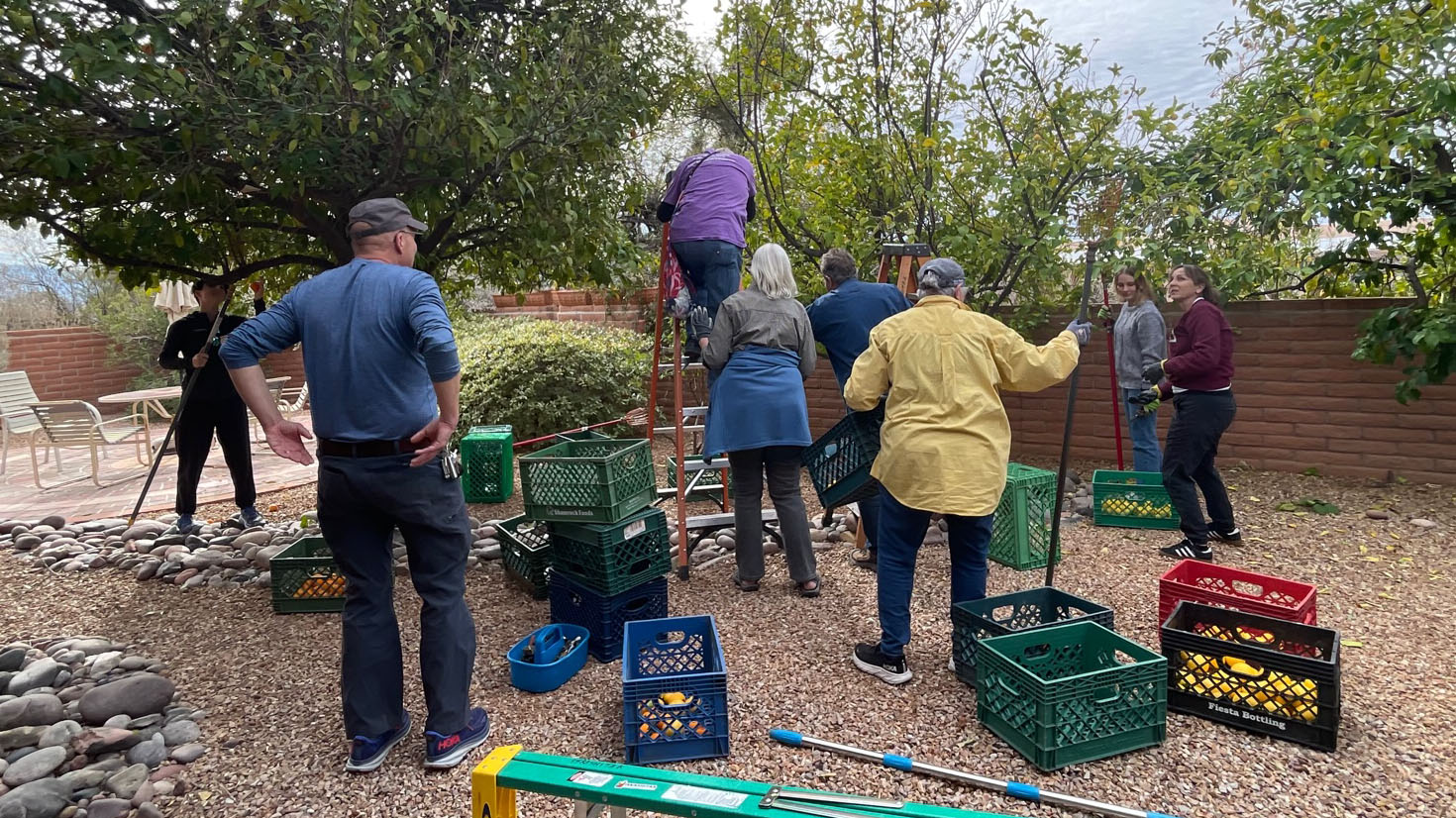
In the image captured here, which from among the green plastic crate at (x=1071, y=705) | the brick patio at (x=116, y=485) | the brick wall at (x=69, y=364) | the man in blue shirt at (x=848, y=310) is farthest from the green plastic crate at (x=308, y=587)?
the brick wall at (x=69, y=364)

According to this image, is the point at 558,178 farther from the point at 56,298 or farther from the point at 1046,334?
the point at 56,298

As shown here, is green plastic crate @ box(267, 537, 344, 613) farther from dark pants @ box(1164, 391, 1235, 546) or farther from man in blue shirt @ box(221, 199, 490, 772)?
dark pants @ box(1164, 391, 1235, 546)

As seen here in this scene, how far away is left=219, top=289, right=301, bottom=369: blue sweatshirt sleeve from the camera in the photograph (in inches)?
115

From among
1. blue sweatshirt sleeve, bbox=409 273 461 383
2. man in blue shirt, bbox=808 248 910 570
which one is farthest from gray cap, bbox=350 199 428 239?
man in blue shirt, bbox=808 248 910 570

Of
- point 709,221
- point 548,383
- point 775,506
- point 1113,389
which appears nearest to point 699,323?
point 709,221

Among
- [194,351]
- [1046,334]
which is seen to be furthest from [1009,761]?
[194,351]

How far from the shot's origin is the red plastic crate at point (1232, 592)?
3.58 m

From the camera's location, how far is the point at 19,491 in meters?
8.67

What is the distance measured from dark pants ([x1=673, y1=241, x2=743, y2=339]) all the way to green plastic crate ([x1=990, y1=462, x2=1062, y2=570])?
2.01m

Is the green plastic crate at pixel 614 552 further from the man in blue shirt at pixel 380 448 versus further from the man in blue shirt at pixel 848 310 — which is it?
the man in blue shirt at pixel 848 310

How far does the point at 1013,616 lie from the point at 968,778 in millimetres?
1007

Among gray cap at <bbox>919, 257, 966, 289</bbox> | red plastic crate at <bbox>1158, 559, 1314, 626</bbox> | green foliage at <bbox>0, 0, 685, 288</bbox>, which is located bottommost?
red plastic crate at <bbox>1158, 559, 1314, 626</bbox>

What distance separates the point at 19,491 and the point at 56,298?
10474mm

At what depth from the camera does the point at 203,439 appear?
6078 mm
